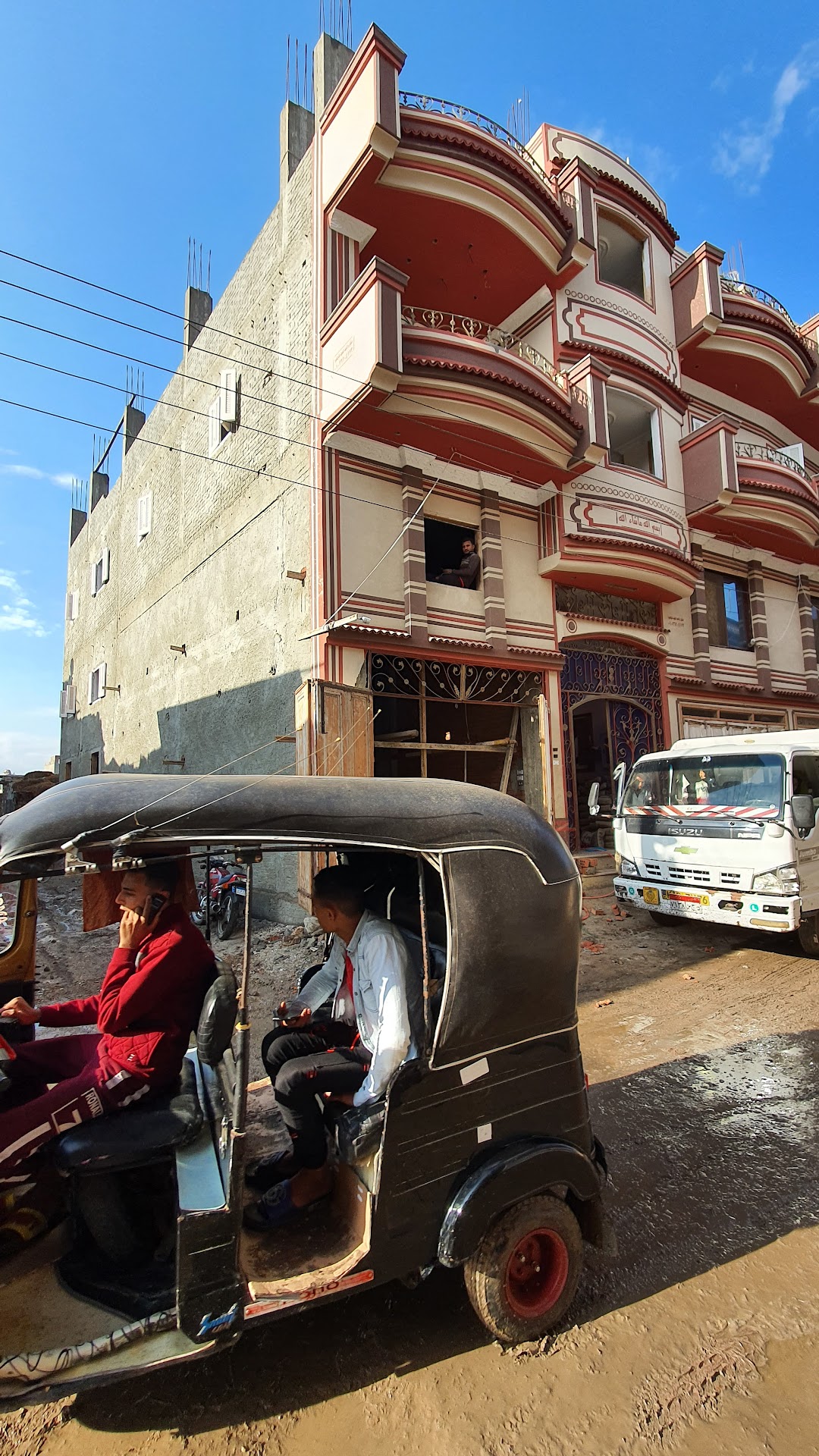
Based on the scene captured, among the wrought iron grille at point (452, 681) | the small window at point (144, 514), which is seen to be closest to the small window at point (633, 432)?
the wrought iron grille at point (452, 681)

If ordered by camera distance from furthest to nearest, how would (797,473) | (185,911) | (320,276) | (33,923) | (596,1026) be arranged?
(797,473)
(320,276)
(596,1026)
(33,923)
(185,911)

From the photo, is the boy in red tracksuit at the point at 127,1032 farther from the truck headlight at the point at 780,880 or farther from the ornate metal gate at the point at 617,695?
the ornate metal gate at the point at 617,695

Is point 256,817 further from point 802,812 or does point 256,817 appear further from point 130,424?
point 130,424

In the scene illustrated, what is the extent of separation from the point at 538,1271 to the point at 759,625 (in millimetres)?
15912

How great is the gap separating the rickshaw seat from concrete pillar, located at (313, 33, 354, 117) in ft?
44.4

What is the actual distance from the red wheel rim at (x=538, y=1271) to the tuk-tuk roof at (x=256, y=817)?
1.35 meters

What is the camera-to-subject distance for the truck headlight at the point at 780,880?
662cm

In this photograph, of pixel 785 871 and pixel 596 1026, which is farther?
pixel 785 871

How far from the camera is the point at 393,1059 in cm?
230

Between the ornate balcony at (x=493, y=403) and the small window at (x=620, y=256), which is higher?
the small window at (x=620, y=256)

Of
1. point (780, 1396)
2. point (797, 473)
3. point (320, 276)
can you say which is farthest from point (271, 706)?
point (797, 473)

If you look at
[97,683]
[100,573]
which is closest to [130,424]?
[100,573]

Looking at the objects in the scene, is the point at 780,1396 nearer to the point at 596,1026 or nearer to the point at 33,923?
the point at 596,1026

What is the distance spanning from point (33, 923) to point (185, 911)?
1706 millimetres
